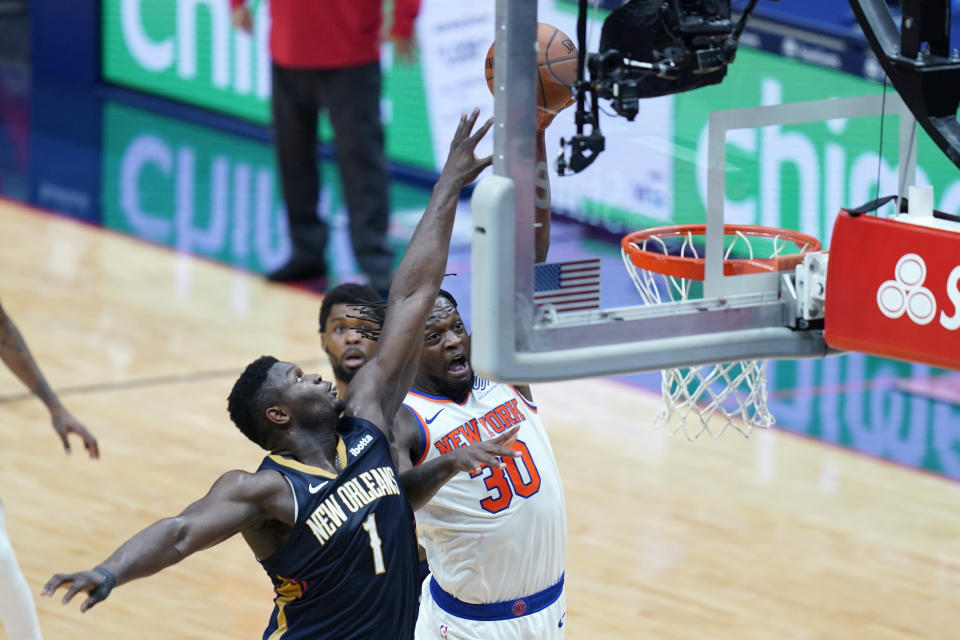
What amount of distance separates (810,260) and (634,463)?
3.87 m

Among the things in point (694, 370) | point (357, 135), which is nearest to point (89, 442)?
point (694, 370)

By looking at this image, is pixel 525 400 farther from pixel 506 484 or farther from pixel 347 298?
pixel 347 298

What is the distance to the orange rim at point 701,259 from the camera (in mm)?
A: 4219

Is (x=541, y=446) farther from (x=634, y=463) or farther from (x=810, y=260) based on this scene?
(x=634, y=463)

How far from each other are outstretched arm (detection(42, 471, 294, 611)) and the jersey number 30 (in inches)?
33.0

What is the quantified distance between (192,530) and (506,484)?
3.82 ft

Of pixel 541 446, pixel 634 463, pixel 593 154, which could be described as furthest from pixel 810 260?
pixel 634 463

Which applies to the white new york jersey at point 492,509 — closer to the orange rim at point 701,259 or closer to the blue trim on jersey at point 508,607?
the blue trim on jersey at point 508,607

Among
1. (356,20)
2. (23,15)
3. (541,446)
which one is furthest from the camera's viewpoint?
(23,15)

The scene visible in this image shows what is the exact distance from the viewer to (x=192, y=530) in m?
3.97

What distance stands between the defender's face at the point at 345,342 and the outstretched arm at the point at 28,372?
896mm

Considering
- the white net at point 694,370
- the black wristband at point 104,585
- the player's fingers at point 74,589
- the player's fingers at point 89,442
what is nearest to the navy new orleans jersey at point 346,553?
the black wristband at point 104,585

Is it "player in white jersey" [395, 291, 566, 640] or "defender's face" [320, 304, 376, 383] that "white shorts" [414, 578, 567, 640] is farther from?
"defender's face" [320, 304, 376, 383]

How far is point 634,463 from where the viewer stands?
26.0ft
